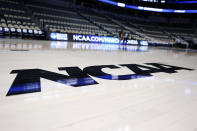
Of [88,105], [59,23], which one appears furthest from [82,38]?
[88,105]

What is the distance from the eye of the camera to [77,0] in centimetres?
1619

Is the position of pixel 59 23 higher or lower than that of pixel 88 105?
higher

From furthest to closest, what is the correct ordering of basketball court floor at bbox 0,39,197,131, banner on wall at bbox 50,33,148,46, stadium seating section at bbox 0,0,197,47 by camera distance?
banner on wall at bbox 50,33,148,46 → stadium seating section at bbox 0,0,197,47 → basketball court floor at bbox 0,39,197,131

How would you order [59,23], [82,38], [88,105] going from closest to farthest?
1. [88,105]
2. [82,38]
3. [59,23]

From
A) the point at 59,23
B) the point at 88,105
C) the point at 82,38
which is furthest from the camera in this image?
the point at 59,23

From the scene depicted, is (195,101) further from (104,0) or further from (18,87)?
(104,0)

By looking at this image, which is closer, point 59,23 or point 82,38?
point 82,38

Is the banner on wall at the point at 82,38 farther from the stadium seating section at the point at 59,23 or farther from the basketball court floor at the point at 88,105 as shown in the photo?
the basketball court floor at the point at 88,105

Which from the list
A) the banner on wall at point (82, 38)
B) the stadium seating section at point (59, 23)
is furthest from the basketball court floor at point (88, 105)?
the banner on wall at point (82, 38)

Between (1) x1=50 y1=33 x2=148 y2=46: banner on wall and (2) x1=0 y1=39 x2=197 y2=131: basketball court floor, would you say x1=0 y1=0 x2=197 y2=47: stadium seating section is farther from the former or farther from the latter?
(2) x1=0 y1=39 x2=197 y2=131: basketball court floor

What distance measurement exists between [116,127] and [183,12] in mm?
24117

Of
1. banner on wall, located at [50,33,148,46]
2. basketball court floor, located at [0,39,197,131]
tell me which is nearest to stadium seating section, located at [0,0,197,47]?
banner on wall, located at [50,33,148,46]

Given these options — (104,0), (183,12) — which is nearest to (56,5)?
(104,0)

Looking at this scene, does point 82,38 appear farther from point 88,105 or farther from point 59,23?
point 88,105
